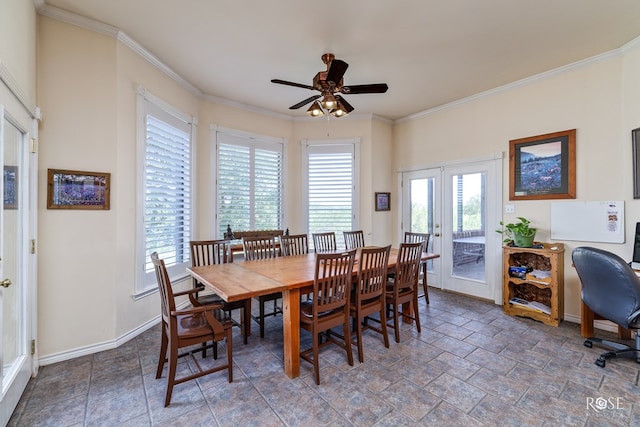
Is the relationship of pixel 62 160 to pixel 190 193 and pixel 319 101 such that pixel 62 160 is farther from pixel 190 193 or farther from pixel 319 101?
pixel 319 101

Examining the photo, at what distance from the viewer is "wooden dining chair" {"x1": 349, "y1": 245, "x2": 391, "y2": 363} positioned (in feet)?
8.45

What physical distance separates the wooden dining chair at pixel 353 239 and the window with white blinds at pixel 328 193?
0.66 m

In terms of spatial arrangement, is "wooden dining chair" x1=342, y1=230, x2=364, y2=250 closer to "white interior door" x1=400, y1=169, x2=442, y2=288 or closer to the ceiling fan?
"white interior door" x1=400, y1=169, x2=442, y2=288

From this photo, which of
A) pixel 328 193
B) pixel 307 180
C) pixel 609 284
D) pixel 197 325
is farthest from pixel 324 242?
pixel 609 284

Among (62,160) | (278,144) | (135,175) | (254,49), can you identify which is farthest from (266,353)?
(278,144)

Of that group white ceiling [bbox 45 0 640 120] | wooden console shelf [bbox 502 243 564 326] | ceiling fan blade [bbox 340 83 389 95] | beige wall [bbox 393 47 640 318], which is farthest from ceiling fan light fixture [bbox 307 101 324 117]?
wooden console shelf [bbox 502 243 564 326]

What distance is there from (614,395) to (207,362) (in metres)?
3.23

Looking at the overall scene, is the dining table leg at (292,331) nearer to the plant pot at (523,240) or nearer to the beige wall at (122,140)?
the beige wall at (122,140)

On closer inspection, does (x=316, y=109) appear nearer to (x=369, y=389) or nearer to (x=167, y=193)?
(x=167, y=193)

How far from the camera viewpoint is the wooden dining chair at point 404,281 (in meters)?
2.95

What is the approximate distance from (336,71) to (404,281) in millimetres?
2246

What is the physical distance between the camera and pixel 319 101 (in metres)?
3.00

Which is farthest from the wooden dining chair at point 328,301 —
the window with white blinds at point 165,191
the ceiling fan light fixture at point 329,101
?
the window with white blinds at point 165,191

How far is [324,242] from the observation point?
4246mm
